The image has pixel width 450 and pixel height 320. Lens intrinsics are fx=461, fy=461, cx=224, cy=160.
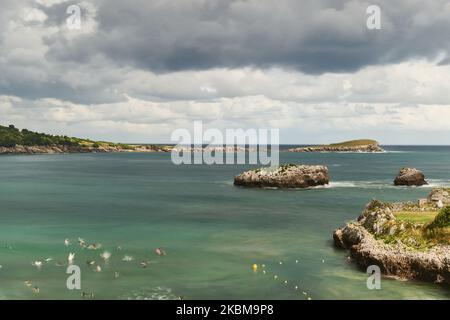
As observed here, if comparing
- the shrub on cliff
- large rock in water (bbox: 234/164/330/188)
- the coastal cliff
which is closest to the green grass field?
the coastal cliff

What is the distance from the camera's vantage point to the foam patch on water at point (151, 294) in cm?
2980

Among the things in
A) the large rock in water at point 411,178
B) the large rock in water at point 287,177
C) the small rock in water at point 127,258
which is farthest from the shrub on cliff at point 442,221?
the large rock in water at point 411,178

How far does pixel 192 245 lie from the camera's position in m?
44.7

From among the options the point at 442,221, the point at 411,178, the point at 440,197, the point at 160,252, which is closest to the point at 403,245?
the point at 442,221

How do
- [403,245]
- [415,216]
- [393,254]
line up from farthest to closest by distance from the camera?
[415,216] < [403,245] < [393,254]

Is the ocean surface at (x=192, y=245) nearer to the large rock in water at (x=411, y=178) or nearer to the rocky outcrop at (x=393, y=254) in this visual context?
the rocky outcrop at (x=393, y=254)

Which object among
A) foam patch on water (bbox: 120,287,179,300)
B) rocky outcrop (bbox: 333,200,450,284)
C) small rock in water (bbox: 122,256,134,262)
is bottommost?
foam patch on water (bbox: 120,287,179,300)

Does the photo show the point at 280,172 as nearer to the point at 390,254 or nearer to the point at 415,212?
the point at 415,212

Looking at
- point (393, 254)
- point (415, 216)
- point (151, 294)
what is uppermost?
point (415, 216)

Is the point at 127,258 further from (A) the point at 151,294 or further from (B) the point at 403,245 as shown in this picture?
(B) the point at 403,245

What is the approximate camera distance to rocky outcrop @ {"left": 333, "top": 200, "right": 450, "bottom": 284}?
32.1m

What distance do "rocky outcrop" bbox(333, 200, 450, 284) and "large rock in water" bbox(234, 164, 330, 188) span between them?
54.7 meters

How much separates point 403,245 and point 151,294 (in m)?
18.8

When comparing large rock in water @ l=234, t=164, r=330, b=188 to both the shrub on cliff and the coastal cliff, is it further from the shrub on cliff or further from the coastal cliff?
the shrub on cliff
